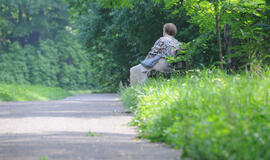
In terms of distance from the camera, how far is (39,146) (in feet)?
15.1

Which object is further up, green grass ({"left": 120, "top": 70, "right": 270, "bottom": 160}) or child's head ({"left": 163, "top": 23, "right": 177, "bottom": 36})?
child's head ({"left": 163, "top": 23, "right": 177, "bottom": 36})

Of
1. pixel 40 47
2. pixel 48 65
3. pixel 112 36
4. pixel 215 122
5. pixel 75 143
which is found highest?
pixel 112 36

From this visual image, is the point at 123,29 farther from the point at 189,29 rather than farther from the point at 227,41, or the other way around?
the point at 227,41

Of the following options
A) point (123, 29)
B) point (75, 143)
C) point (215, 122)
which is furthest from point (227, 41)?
point (215, 122)

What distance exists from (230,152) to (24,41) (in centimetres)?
5091

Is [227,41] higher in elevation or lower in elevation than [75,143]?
higher

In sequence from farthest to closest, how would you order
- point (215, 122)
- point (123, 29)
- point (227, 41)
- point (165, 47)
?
point (123, 29), point (227, 41), point (165, 47), point (215, 122)

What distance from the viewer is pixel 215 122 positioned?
3.61 metres

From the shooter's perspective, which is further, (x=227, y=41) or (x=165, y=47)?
(x=227, y=41)

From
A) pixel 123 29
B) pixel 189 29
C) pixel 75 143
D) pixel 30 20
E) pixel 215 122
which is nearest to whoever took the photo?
pixel 215 122

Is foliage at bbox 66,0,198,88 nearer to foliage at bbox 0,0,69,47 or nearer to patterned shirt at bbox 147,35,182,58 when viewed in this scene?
patterned shirt at bbox 147,35,182,58

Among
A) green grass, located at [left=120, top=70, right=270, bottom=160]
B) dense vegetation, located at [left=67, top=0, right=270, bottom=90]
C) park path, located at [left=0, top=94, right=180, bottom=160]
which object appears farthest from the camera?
dense vegetation, located at [left=67, top=0, right=270, bottom=90]

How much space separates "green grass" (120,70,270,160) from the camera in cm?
333

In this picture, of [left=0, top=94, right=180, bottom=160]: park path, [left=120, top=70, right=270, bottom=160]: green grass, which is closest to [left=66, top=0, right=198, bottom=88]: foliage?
[left=0, top=94, right=180, bottom=160]: park path
